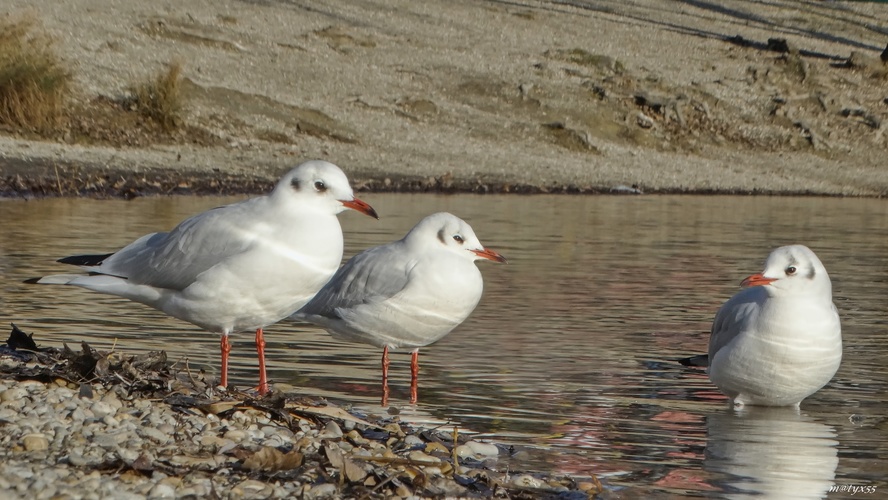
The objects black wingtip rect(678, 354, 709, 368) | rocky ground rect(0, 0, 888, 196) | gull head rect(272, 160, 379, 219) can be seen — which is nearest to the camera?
gull head rect(272, 160, 379, 219)

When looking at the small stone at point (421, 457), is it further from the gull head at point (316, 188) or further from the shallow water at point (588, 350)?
the gull head at point (316, 188)

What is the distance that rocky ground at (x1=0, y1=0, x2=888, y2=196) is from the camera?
22.9 metres

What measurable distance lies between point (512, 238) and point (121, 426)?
11.1 meters

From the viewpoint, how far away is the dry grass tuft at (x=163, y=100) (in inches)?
927

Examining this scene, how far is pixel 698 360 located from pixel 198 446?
408 cm

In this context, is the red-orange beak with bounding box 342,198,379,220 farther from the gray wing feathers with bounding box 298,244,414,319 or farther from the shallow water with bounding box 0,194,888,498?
the shallow water with bounding box 0,194,888,498

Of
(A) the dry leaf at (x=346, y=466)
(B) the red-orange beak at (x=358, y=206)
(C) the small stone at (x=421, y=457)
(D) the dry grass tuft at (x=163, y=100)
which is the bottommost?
(C) the small stone at (x=421, y=457)

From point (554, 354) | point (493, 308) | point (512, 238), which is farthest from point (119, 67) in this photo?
point (554, 354)

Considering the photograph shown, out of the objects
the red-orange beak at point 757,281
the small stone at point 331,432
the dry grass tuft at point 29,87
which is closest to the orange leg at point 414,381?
the small stone at point 331,432

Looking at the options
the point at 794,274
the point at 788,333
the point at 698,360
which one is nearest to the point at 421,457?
the point at 788,333

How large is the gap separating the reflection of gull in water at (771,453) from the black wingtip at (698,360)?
0.88 metres

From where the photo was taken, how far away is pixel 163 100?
23.6 metres

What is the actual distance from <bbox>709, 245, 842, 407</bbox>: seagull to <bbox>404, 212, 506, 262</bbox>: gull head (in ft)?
4.58

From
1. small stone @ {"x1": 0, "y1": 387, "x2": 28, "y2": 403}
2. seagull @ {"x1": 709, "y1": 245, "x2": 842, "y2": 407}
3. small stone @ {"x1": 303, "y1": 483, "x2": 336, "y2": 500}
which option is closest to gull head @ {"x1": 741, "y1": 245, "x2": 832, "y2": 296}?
seagull @ {"x1": 709, "y1": 245, "x2": 842, "y2": 407}
